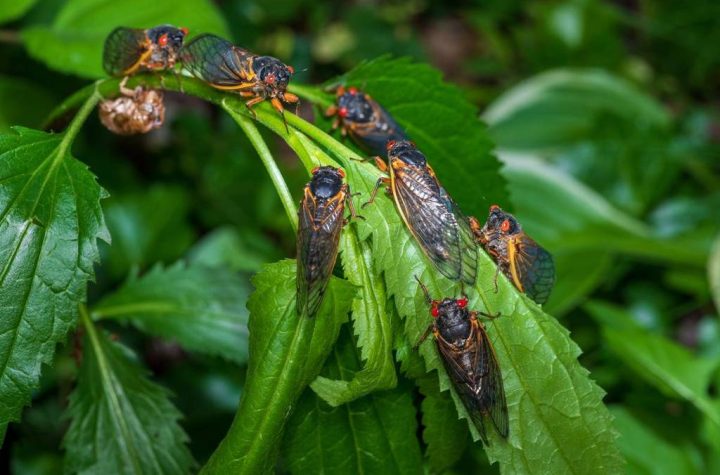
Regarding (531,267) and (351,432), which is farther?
(531,267)

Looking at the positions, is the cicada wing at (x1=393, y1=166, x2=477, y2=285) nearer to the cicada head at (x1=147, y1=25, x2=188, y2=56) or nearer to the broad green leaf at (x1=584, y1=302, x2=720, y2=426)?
the cicada head at (x1=147, y1=25, x2=188, y2=56)

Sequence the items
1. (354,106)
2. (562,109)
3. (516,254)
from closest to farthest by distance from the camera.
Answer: (516,254)
(354,106)
(562,109)

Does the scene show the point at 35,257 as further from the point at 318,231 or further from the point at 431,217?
the point at 431,217

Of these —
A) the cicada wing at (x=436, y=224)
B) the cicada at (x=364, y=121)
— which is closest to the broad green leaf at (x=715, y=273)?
the cicada at (x=364, y=121)

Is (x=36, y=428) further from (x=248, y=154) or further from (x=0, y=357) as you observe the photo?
(x=248, y=154)

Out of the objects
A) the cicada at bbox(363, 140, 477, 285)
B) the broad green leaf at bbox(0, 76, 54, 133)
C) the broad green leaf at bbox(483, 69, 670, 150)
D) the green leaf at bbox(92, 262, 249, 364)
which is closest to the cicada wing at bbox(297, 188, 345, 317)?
the cicada at bbox(363, 140, 477, 285)

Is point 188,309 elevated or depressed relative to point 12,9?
depressed

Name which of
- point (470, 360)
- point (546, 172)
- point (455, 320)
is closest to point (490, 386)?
point (470, 360)

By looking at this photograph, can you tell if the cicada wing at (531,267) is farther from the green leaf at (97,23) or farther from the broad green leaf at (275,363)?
the green leaf at (97,23)
